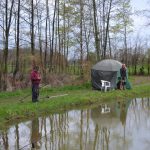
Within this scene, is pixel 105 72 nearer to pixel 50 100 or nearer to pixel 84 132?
pixel 50 100

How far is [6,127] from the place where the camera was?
51.9ft

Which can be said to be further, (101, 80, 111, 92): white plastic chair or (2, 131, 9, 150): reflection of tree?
(101, 80, 111, 92): white plastic chair

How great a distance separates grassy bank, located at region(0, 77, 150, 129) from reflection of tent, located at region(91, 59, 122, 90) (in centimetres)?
83

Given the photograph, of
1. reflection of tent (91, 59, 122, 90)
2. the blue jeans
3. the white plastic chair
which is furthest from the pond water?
reflection of tent (91, 59, 122, 90)

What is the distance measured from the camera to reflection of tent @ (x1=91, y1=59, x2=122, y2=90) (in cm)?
2902

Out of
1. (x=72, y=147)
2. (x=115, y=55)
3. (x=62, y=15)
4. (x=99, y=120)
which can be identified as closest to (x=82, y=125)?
(x=99, y=120)

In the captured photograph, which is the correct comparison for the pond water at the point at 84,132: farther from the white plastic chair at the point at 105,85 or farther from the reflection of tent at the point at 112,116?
the white plastic chair at the point at 105,85

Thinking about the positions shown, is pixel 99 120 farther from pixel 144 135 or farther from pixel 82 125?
pixel 144 135

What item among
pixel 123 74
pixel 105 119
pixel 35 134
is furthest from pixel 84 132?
pixel 123 74

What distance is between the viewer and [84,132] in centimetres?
1458

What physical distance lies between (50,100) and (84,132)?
687 cm

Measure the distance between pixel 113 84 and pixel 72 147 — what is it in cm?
1710

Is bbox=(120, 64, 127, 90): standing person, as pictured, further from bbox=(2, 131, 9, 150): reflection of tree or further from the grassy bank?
bbox=(2, 131, 9, 150): reflection of tree

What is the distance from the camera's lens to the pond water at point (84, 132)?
12.5 m
